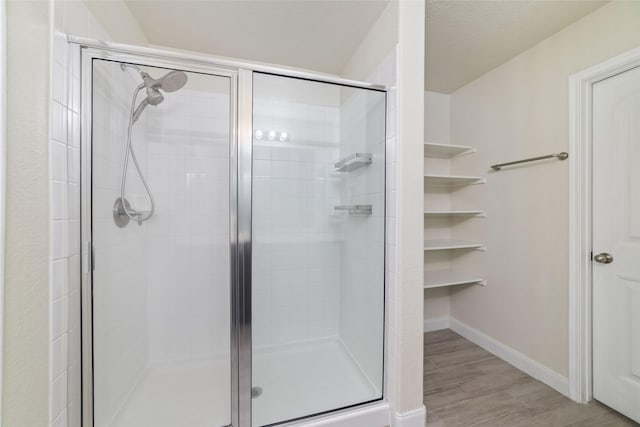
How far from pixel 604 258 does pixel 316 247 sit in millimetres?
1744

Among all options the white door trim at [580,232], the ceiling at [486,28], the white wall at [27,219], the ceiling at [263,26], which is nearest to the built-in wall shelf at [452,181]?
the white door trim at [580,232]

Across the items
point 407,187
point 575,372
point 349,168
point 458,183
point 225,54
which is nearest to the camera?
point 407,187

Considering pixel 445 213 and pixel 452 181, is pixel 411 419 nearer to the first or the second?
pixel 445 213

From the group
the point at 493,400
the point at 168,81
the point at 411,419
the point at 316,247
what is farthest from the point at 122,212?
the point at 493,400

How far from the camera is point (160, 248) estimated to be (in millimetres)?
1624

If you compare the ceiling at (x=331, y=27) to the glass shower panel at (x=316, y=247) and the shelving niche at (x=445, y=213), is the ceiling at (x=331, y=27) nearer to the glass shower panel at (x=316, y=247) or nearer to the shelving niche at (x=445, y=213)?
the glass shower panel at (x=316, y=247)

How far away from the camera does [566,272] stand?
5.12ft

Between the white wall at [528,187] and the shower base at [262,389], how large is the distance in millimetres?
1301

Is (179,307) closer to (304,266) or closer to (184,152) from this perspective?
(304,266)

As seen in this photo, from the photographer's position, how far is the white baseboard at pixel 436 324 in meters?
2.40

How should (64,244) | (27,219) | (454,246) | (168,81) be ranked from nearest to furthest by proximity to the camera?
1. (27,219)
2. (64,244)
3. (168,81)
4. (454,246)

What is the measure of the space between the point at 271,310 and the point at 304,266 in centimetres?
38

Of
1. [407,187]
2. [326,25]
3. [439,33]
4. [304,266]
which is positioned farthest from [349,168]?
[439,33]

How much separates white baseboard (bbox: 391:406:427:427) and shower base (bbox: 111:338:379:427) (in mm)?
153
